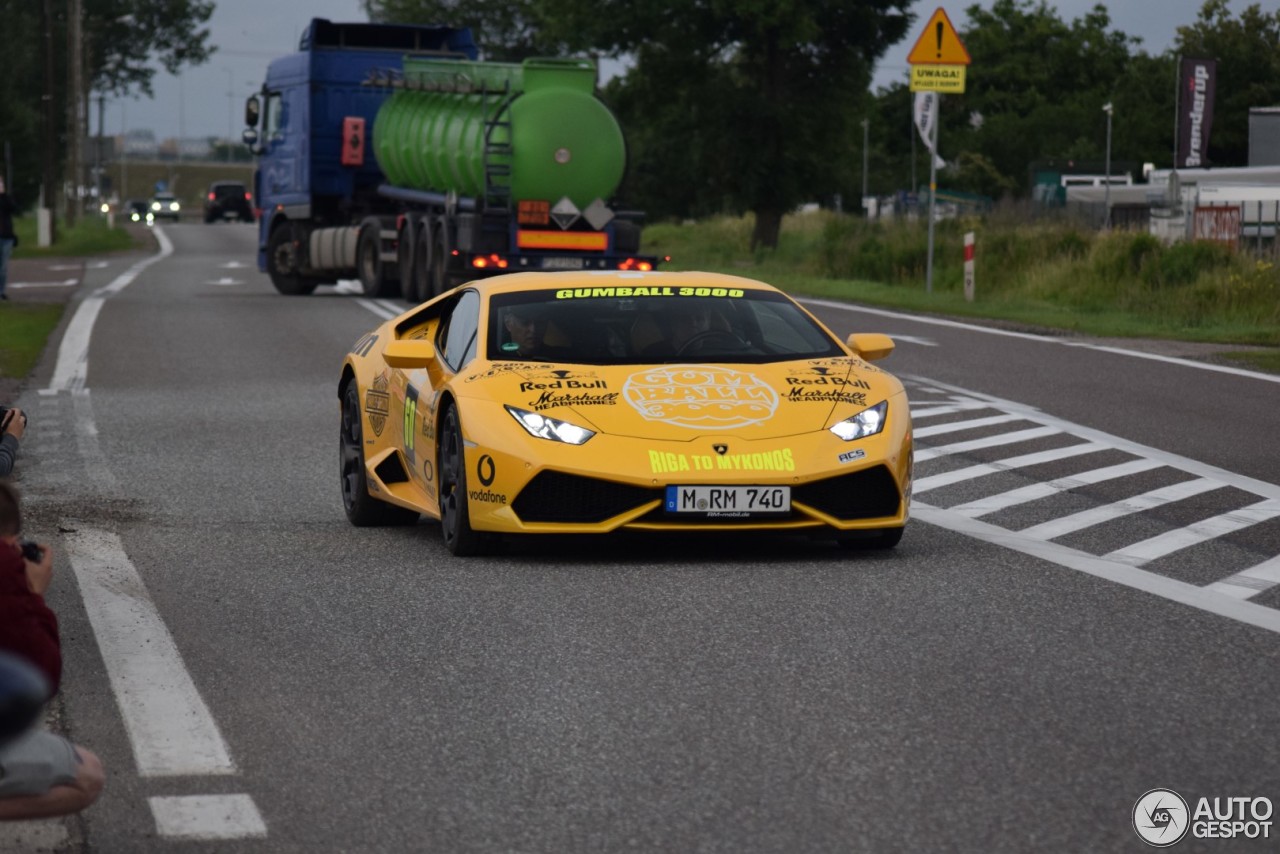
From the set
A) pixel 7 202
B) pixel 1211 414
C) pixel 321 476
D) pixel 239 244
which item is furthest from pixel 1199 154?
pixel 321 476

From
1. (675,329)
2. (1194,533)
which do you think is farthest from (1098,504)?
(675,329)

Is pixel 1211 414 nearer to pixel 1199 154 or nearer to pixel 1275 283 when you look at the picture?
pixel 1275 283

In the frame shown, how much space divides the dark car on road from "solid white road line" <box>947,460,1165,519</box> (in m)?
91.1

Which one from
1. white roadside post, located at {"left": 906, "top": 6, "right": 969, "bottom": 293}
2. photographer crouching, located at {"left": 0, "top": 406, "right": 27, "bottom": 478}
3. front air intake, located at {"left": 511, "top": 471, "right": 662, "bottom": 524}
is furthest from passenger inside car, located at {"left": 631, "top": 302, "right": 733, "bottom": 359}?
white roadside post, located at {"left": 906, "top": 6, "right": 969, "bottom": 293}

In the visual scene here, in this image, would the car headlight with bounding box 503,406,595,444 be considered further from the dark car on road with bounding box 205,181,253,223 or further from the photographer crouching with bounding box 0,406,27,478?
the dark car on road with bounding box 205,181,253,223

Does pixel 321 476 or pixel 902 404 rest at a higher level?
pixel 902 404

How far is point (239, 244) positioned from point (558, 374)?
2263 inches

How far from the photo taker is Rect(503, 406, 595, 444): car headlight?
882 cm

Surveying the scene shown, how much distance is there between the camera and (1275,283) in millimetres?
26875

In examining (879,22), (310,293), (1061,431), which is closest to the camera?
(1061,431)

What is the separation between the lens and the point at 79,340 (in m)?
24.0

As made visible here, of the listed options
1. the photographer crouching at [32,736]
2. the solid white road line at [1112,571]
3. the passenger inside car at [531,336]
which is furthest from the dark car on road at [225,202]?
the photographer crouching at [32,736]

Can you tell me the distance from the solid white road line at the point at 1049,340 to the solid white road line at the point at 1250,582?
991cm

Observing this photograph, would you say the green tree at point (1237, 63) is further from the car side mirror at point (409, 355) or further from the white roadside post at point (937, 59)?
the car side mirror at point (409, 355)
